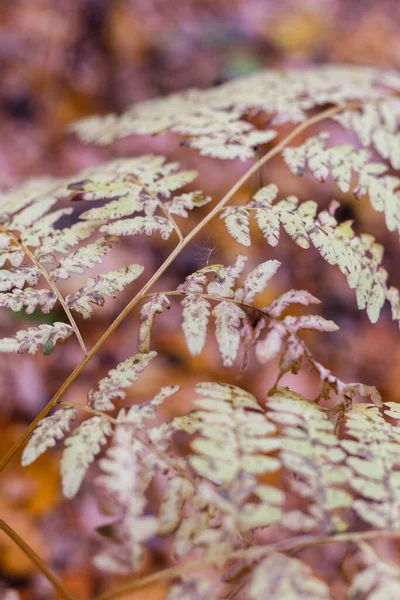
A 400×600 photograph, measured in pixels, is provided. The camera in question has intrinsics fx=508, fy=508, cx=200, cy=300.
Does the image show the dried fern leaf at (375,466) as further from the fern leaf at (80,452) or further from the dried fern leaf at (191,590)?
the fern leaf at (80,452)

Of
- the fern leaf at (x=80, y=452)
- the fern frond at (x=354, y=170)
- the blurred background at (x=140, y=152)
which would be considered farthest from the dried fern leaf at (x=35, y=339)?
the fern frond at (x=354, y=170)

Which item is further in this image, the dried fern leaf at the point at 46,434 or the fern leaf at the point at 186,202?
the fern leaf at the point at 186,202

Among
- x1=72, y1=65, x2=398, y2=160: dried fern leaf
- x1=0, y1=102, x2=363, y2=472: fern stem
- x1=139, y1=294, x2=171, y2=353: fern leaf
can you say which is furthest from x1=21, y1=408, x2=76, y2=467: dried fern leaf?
x1=72, y1=65, x2=398, y2=160: dried fern leaf

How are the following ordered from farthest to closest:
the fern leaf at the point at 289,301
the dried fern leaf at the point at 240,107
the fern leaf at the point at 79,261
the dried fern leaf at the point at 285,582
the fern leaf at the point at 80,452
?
the dried fern leaf at the point at 240,107, the fern leaf at the point at 79,261, the fern leaf at the point at 289,301, the fern leaf at the point at 80,452, the dried fern leaf at the point at 285,582

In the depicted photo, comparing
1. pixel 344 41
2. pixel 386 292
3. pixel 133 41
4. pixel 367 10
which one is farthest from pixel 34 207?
pixel 367 10

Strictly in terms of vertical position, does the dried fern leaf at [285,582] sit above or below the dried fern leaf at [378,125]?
below

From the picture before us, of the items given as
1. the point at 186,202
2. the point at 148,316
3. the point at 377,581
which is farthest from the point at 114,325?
the point at 377,581

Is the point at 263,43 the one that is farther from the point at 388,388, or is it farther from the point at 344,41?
the point at 388,388
